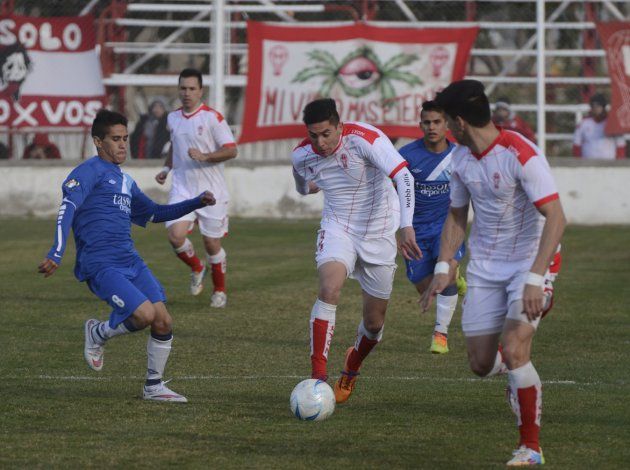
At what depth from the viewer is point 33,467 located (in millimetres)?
6730

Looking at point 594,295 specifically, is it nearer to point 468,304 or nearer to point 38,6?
point 468,304

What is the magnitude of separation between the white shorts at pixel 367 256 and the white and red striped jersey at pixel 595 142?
47.4 feet

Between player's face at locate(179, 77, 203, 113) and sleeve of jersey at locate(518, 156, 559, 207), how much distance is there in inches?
311

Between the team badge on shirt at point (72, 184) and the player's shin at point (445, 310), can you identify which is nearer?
the team badge on shirt at point (72, 184)

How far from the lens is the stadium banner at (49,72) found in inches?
906

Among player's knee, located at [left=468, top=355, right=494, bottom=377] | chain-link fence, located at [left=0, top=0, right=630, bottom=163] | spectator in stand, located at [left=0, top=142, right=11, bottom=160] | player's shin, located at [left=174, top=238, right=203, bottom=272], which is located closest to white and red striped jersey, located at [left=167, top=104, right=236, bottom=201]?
player's shin, located at [left=174, top=238, right=203, bottom=272]

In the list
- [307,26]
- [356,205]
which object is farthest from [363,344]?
[307,26]

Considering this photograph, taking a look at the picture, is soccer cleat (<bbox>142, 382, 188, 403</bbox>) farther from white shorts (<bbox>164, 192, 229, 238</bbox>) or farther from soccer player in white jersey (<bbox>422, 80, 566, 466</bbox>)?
white shorts (<bbox>164, 192, 229, 238</bbox>)

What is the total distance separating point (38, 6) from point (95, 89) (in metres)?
1.90

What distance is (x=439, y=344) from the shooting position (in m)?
10.8

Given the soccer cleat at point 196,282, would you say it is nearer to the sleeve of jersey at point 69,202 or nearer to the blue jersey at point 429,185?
the blue jersey at point 429,185

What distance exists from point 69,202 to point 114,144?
564 mm

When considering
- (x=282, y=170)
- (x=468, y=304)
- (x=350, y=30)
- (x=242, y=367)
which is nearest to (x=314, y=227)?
(x=282, y=170)

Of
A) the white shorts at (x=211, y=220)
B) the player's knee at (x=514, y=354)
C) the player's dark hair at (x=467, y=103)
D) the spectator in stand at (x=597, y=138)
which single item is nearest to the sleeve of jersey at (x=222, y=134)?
the white shorts at (x=211, y=220)
